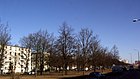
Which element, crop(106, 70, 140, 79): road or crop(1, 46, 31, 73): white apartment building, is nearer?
crop(106, 70, 140, 79): road

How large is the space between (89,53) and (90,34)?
16.0 feet

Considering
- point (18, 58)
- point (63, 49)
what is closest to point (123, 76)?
point (63, 49)

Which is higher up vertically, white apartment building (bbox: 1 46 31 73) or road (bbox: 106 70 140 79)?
white apartment building (bbox: 1 46 31 73)

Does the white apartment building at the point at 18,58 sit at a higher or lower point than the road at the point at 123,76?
higher

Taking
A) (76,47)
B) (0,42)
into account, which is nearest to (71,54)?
(76,47)

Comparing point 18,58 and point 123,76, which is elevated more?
point 18,58

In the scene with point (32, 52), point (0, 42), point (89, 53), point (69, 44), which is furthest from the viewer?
point (32, 52)

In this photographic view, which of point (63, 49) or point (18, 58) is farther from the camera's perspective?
point (18, 58)

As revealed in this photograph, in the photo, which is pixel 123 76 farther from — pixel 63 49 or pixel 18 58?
pixel 18 58

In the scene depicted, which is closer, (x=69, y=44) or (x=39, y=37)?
(x=69, y=44)

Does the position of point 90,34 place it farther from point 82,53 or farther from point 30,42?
point 30,42

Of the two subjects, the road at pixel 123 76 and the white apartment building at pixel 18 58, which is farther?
the white apartment building at pixel 18 58

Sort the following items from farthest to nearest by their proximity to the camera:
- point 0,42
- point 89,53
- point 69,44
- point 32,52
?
1. point 32,52
2. point 89,53
3. point 69,44
4. point 0,42

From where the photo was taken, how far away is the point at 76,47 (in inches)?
2923
